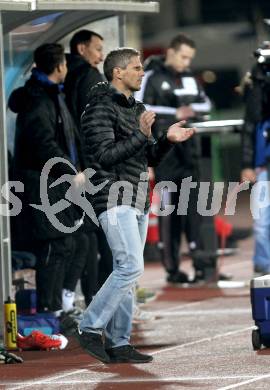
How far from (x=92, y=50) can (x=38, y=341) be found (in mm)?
2585

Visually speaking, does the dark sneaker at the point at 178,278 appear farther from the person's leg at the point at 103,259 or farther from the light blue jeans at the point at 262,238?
the person's leg at the point at 103,259

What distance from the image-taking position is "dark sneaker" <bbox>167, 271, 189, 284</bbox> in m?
16.3

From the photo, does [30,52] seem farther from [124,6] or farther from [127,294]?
[127,294]

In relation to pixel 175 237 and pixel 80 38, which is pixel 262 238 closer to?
pixel 175 237

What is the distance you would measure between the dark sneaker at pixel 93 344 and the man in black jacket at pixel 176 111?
5295 mm

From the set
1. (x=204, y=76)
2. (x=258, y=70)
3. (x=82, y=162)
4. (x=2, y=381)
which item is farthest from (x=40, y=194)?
(x=204, y=76)

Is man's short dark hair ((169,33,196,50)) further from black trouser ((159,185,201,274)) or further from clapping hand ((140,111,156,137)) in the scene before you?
clapping hand ((140,111,156,137))

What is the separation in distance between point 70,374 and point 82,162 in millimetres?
2605

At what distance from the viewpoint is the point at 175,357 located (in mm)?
11188

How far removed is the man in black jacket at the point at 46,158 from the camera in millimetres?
12406

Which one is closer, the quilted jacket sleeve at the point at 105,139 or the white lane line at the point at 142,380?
the white lane line at the point at 142,380

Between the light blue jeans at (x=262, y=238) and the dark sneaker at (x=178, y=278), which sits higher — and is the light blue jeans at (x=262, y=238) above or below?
above

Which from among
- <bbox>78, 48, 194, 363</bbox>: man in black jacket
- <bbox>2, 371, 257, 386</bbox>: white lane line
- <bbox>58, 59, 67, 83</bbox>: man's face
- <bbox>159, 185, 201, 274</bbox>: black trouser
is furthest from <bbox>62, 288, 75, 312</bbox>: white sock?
<bbox>159, 185, 201, 274</bbox>: black trouser

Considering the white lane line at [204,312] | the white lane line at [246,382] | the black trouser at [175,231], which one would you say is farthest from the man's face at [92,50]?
the white lane line at [246,382]
